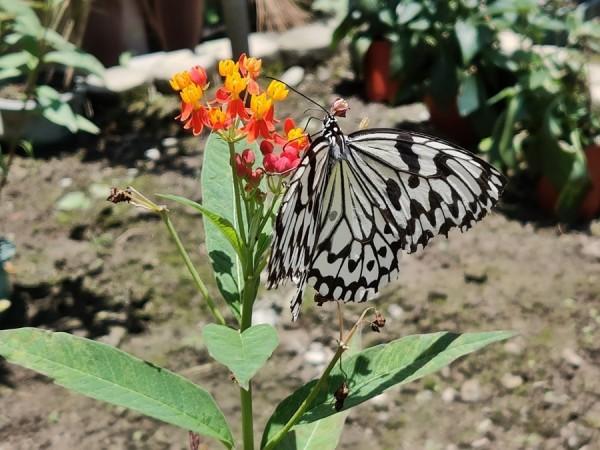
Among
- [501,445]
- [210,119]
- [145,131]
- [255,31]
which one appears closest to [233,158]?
[210,119]

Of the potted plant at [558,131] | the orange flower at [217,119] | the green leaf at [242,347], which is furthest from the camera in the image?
the potted plant at [558,131]

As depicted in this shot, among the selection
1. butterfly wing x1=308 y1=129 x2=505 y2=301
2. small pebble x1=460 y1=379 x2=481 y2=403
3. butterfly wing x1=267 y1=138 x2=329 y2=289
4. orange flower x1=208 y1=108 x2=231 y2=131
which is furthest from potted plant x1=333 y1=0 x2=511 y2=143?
orange flower x1=208 y1=108 x2=231 y2=131

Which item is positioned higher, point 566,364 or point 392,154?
point 392,154

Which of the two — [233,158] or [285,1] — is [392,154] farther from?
[285,1]

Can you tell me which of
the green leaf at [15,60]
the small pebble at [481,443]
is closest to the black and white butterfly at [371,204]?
the small pebble at [481,443]

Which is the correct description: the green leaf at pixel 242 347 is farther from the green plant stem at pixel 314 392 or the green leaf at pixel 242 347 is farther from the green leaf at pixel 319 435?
the green leaf at pixel 319 435

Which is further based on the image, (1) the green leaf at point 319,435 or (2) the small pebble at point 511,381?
(2) the small pebble at point 511,381

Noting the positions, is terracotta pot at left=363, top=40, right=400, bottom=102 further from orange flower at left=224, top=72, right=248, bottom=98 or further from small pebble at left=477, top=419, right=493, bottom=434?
orange flower at left=224, top=72, right=248, bottom=98
